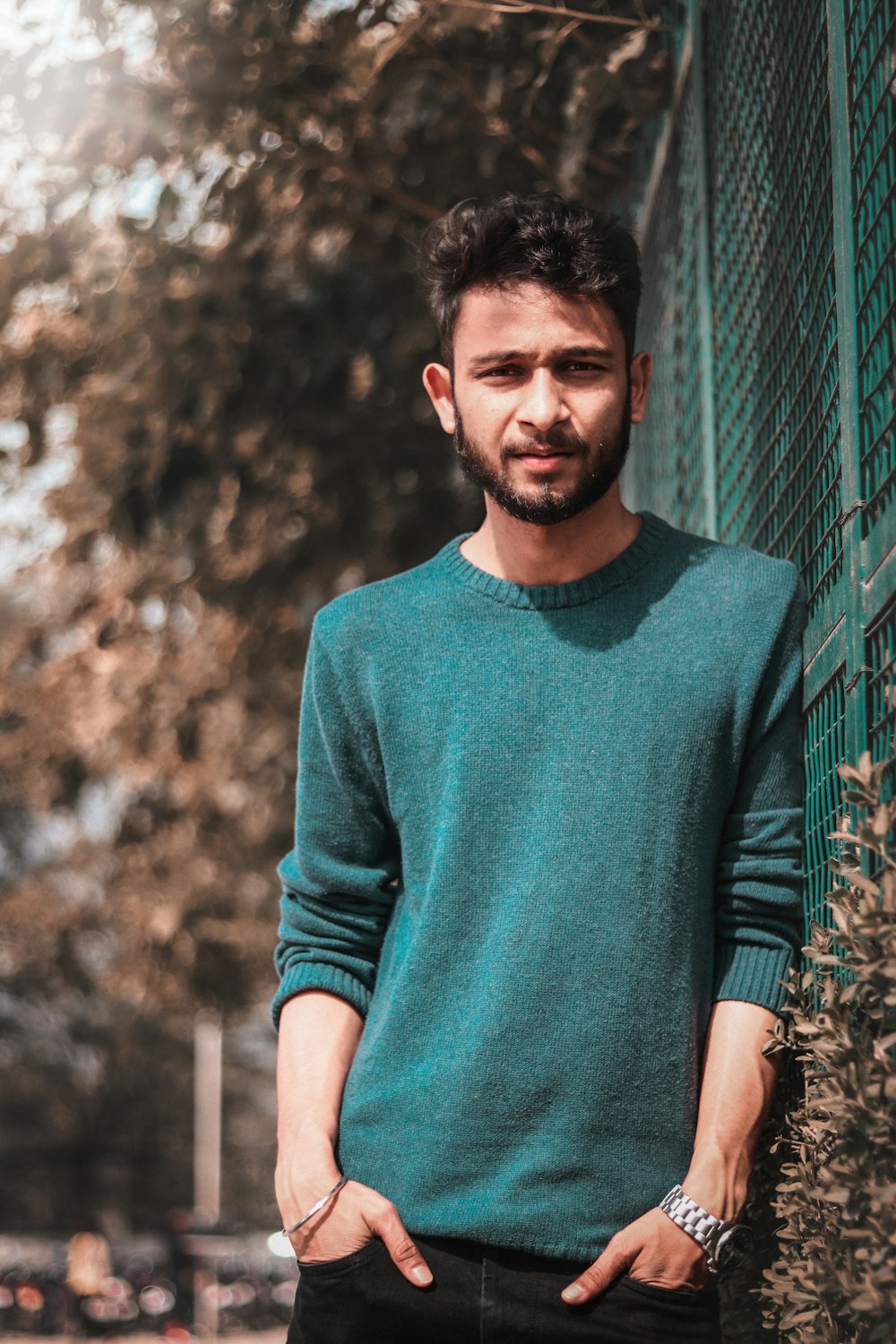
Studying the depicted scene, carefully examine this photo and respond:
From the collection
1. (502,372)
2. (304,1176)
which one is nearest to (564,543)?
(502,372)

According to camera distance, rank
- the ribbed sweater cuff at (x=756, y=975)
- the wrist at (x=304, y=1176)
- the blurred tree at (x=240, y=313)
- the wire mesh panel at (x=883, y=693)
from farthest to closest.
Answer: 1. the blurred tree at (x=240, y=313)
2. the wrist at (x=304, y=1176)
3. the ribbed sweater cuff at (x=756, y=975)
4. the wire mesh panel at (x=883, y=693)

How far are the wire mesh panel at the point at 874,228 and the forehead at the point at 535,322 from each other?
1.43 ft

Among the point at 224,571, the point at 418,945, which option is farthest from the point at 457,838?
the point at 224,571

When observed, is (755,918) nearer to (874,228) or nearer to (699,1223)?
(699,1223)

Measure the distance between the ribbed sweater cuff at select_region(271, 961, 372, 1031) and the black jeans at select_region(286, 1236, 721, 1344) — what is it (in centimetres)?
41

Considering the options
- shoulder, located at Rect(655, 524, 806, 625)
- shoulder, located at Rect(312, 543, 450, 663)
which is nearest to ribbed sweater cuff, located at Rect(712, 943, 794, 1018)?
shoulder, located at Rect(655, 524, 806, 625)

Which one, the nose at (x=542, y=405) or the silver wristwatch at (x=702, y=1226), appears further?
the nose at (x=542, y=405)

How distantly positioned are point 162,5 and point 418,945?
3369mm

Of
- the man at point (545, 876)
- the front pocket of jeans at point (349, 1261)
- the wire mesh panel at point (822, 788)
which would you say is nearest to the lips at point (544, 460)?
the man at point (545, 876)

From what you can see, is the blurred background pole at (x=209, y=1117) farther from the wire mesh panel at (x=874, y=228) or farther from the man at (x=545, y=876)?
the wire mesh panel at (x=874, y=228)

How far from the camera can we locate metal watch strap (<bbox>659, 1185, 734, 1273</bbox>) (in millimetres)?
2227

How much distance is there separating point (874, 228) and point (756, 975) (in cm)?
102

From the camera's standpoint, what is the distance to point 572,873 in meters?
2.37

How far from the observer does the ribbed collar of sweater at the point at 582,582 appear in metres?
2.57
